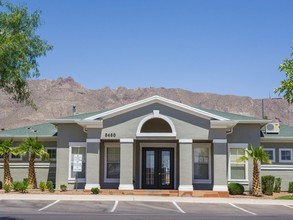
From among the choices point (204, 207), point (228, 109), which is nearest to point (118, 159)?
point (204, 207)

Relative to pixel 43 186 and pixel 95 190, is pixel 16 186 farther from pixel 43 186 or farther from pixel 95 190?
pixel 95 190

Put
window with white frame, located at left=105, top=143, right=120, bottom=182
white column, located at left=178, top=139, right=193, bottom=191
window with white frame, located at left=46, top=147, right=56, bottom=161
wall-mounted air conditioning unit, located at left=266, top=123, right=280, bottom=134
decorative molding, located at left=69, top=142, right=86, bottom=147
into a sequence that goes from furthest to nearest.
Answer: wall-mounted air conditioning unit, located at left=266, top=123, right=280, bottom=134, window with white frame, located at left=46, top=147, right=56, bottom=161, decorative molding, located at left=69, top=142, right=86, bottom=147, window with white frame, located at left=105, top=143, right=120, bottom=182, white column, located at left=178, top=139, right=193, bottom=191

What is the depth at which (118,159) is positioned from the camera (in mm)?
29938

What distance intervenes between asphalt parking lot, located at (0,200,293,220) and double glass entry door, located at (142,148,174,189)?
244 inches

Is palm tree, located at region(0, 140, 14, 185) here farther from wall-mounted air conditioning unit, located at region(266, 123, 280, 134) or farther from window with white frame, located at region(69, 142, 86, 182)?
wall-mounted air conditioning unit, located at region(266, 123, 280, 134)

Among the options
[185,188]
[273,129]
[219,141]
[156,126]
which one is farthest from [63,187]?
[273,129]

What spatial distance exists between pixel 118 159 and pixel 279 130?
37.4 ft

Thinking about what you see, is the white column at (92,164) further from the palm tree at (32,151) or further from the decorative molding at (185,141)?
the decorative molding at (185,141)

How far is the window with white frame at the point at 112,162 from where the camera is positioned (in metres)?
29.8

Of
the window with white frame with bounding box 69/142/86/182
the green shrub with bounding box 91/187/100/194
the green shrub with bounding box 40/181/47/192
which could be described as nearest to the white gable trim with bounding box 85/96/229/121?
the window with white frame with bounding box 69/142/86/182

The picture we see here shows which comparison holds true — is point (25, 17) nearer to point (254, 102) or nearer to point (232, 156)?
point (232, 156)

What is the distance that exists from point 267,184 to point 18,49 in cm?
1985

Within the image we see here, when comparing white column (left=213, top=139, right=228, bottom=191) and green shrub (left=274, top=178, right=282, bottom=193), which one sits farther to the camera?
green shrub (left=274, top=178, right=282, bottom=193)

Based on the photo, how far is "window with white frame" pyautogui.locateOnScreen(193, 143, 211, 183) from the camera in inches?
1168
